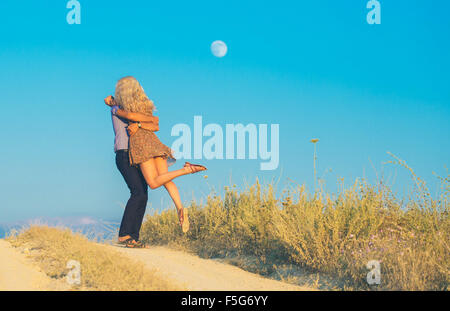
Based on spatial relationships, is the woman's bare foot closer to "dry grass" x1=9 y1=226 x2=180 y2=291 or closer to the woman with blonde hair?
the woman with blonde hair

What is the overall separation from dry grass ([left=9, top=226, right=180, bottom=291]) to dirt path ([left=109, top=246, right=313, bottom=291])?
1.07 feet

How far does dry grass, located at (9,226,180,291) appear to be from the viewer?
15.8 ft

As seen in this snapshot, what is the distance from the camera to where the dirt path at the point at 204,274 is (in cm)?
518

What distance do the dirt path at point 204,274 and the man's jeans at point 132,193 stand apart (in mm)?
740

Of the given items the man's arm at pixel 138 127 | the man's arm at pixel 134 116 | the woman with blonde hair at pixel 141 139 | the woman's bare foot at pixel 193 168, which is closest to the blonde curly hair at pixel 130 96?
the woman with blonde hair at pixel 141 139

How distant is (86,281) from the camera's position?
16.3 ft

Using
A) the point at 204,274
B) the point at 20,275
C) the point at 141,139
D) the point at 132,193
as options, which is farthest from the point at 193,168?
the point at 20,275

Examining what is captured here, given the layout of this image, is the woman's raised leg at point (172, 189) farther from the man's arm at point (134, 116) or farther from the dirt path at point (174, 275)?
the dirt path at point (174, 275)

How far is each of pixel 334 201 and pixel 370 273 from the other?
164 cm

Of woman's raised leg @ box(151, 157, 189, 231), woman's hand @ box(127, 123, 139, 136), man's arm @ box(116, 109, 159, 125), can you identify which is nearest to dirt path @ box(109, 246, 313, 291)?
woman's raised leg @ box(151, 157, 189, 231)

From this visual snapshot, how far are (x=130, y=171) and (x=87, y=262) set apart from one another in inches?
83.4

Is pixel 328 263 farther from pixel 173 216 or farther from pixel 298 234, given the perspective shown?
pixel 173 216

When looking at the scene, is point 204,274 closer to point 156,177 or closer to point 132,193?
point 156,177

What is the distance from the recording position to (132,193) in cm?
729
